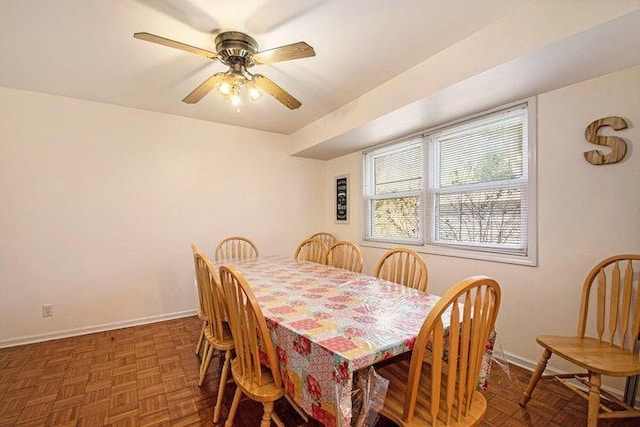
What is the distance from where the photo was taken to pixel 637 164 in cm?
165

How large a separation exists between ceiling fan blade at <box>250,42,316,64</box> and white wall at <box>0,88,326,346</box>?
76.9 inches

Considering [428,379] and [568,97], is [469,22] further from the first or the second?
[428,379]

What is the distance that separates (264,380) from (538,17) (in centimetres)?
227

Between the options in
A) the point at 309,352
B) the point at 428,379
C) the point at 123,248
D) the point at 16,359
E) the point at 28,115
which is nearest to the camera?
the point at 309,352

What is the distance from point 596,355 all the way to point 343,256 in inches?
67.6

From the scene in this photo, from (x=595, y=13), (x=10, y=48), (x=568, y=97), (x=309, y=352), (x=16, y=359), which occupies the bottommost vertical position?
(x=16, y=359)

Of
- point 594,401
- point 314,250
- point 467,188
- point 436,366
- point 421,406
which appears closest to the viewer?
point 436,366

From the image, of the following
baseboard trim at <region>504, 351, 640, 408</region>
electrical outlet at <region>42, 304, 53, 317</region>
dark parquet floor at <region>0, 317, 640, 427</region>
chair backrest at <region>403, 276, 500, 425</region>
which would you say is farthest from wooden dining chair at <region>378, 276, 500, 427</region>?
electrical outlet at <region>42, 304, 53, 317</region>

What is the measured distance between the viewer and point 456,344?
942mm

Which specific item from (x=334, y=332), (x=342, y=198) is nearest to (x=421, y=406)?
(x=334, y=332)

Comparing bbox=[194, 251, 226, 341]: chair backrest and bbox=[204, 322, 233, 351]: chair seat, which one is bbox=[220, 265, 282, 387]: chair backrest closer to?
bbox=[194, 251, 226, 341]: chair backrest

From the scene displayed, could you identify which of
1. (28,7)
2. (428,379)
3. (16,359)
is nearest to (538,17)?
(428,379)

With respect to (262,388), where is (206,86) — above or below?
above

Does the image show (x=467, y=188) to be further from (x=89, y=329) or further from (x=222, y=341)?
(x=89, y=329)
